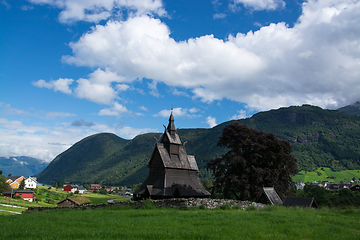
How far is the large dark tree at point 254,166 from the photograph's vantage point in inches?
1293

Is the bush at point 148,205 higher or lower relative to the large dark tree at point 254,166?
lower

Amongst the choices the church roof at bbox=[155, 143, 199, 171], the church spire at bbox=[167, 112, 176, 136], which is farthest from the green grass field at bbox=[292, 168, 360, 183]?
the church spire at bbox=[167, 112, 176, 136]

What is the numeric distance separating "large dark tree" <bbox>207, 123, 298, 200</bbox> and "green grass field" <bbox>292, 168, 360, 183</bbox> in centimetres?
12531

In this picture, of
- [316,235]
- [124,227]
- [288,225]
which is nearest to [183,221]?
[124,227]

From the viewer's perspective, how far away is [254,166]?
34500 mm

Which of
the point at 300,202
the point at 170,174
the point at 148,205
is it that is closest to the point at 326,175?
the point at 300,202

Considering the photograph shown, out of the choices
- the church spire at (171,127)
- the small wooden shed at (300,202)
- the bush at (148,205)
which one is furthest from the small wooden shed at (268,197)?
the church spire at (171,127)

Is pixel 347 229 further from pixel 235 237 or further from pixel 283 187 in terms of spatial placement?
pixel 283 187

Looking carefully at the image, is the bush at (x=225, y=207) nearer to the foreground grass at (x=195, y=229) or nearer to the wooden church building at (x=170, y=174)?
the foreground grass at (x=195, y=229)

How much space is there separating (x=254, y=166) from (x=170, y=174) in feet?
38.5

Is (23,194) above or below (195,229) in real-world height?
below

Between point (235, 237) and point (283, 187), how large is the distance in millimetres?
26456

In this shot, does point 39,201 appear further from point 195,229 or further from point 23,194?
point 195,229

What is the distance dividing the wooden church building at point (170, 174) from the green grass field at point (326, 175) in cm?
12862
